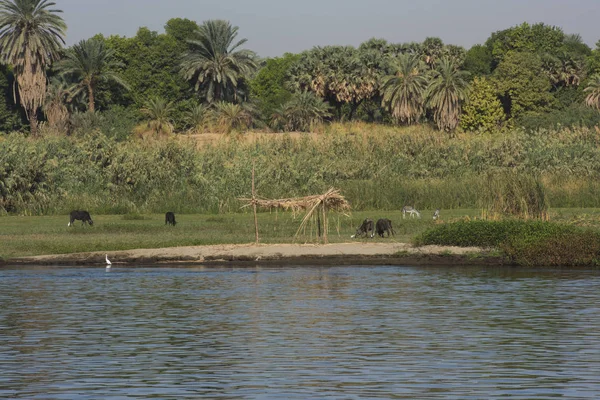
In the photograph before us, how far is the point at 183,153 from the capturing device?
60562 millimetres

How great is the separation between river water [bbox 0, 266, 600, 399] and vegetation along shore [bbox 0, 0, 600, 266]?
6762 mm

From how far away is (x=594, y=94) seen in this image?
10325 centimetres

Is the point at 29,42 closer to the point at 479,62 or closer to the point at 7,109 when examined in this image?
the point at 7,109

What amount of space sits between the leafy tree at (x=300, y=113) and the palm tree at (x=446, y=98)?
984 cm

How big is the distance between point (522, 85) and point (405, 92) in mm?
12960

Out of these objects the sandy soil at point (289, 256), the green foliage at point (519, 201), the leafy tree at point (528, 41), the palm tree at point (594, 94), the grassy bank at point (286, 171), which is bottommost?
the sandy soil at point (289, 256)

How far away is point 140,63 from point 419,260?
80.1m

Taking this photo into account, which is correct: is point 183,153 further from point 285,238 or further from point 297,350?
point 297,350

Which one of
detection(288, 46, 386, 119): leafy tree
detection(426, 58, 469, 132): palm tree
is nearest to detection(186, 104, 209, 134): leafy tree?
detection(288, 46, 386, 119): leafy tree

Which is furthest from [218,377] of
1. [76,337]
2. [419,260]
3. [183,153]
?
[183,153]

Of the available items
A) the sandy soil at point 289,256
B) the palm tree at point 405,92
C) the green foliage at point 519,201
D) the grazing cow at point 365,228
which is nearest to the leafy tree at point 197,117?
the palm tree at point 405,92

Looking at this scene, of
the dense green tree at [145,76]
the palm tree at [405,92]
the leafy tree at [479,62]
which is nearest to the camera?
the palm tree at [405,92]

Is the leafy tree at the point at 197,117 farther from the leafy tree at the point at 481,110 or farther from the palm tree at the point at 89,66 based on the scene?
the leafy tree at the point at 481,110

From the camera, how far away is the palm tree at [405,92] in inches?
3957
